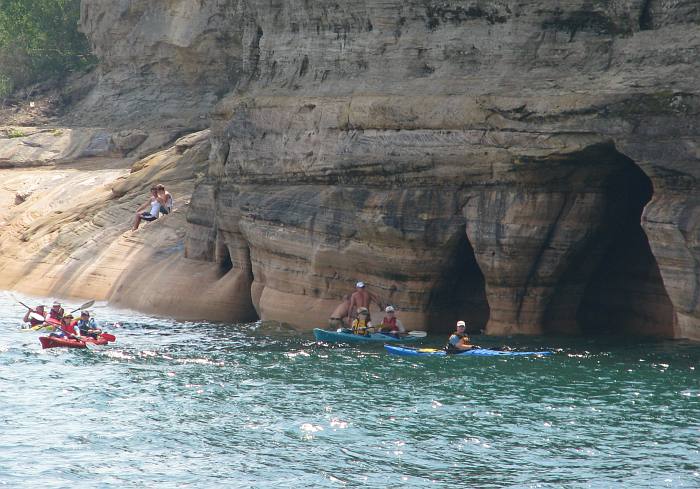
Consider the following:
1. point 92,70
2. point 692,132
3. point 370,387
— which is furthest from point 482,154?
point 92,70

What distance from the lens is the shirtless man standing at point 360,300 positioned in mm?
29781

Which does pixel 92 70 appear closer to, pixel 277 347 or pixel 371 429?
pixel 277 347

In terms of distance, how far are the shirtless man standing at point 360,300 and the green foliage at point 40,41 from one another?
29.3m

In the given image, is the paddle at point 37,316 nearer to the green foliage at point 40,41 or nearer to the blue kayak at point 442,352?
the blue kayak at point 442,352

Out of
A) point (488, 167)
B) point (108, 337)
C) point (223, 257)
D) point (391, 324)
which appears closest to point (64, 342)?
point (108, 337)

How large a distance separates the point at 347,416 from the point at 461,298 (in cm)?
869

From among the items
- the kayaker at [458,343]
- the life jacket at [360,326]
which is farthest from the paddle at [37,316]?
the kayaker at [458,343]

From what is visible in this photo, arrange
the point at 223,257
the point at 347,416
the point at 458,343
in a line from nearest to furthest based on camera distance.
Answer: the point at 347,416, the point at 458,343, the point at 223,257

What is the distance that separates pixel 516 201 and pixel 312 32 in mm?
7543

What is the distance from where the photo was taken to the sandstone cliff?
26219mm

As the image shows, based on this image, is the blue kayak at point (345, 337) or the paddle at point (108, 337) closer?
the blue kayak at point (345, 337)

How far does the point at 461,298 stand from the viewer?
98.9 ft

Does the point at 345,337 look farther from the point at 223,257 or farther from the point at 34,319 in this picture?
the point at 34,319

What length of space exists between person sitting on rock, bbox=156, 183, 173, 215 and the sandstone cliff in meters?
→ 3.80
